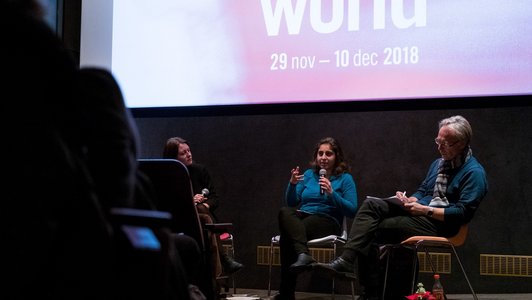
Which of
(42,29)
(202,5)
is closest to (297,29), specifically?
(202,5)

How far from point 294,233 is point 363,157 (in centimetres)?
120

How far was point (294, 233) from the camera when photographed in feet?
16.2

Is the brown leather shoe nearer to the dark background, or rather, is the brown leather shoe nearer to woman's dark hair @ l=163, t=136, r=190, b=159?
the dark background

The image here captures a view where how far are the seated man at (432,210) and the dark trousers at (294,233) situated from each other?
449mm

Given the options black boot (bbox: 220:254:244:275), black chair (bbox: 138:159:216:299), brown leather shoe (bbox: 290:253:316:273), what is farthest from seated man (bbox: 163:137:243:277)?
black chair (bbox: 138:159:216:299)

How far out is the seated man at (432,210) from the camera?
4352 millimetres

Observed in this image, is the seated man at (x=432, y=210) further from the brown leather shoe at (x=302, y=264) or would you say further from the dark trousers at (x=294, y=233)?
the dark trousers at (x=294, y=233)

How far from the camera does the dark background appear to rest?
5.38 metres

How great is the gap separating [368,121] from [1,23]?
4761mm

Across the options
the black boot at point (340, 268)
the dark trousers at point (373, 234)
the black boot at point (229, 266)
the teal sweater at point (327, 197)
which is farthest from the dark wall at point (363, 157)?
the black boot at point (340, 268)

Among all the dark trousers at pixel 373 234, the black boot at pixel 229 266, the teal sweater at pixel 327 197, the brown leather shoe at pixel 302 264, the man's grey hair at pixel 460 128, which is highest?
the man's grey hair at pixel 460 128

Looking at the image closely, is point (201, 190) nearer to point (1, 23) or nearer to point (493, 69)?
point (493, 69)

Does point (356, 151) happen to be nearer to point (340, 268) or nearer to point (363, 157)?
point (363, 157)

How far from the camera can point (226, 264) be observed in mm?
5121
